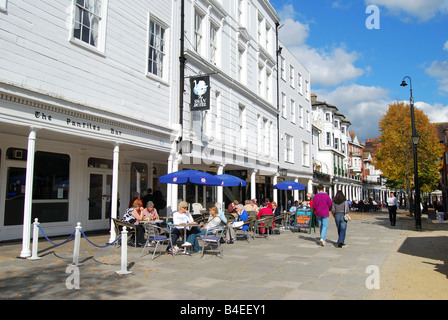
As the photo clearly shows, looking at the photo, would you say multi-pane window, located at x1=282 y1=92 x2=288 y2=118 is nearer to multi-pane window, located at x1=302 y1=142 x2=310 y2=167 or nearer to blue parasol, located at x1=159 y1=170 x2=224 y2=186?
multi-pane window, located at x1=302 y1=142 x2=310 y2=167

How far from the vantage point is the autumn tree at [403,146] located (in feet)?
97.5

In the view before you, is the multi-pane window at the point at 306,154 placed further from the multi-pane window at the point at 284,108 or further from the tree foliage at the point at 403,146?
the tree foliage at the point at 403,146

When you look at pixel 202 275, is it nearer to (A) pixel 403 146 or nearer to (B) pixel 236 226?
(B) pixel 236 226

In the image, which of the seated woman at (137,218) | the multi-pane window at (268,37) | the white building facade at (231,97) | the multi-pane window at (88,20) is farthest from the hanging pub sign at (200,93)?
the multi-pane window at (268,37)

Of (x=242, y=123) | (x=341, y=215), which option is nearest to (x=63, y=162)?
(x=341, y=215)

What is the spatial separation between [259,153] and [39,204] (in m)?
13.5

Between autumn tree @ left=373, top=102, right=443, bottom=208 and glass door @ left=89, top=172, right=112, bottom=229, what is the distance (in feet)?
80.1

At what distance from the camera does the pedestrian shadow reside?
7.97 meters

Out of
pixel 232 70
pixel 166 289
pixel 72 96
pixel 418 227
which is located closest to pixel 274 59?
pixel 232 70

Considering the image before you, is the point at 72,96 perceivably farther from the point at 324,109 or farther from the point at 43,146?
the point at 324,109

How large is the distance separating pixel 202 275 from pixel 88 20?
810 cm

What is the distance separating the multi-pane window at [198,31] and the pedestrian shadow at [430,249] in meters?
11.5

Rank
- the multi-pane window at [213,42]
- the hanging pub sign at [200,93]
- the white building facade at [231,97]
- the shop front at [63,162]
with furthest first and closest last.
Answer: the multi-pane window at [213,42]
the white building facade at [231,97]
the hanging pub sign at [200,93]
the shop front at [63,162]

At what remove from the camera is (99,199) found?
43.8ft
